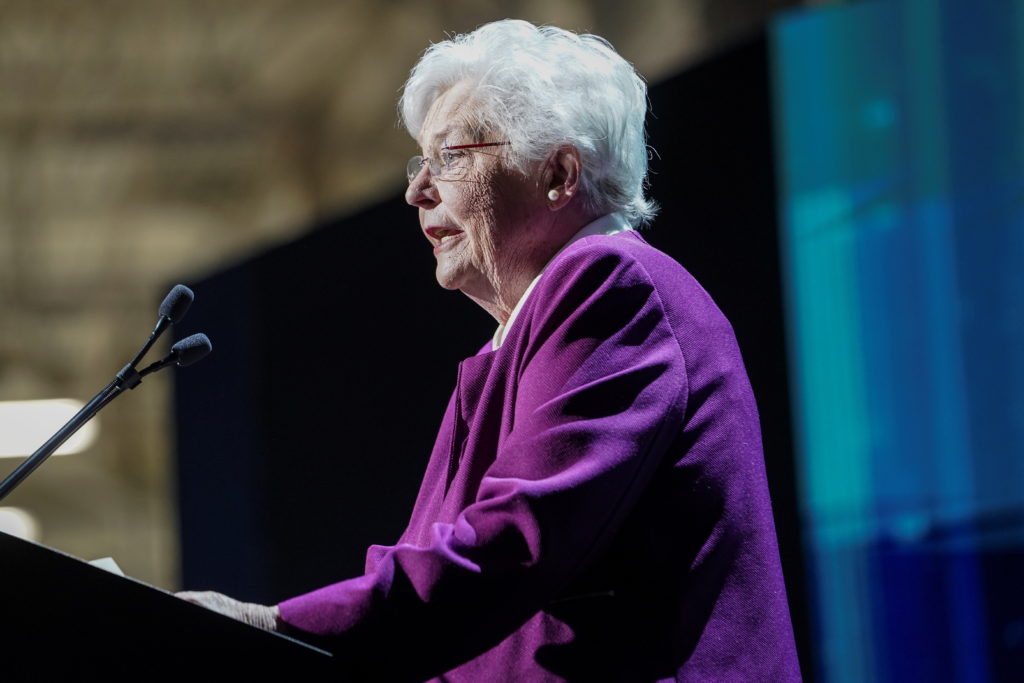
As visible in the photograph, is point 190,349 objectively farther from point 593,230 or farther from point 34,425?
point 34,425

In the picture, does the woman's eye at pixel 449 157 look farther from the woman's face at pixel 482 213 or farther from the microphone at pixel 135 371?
the microphone at pixel 135 371

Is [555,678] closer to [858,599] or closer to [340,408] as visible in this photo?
[858,599]

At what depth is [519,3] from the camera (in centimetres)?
400

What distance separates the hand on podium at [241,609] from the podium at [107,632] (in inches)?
1.1

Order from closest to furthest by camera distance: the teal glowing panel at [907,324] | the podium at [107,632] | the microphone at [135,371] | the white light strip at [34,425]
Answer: the podium at [107,632], the microphone at [135,371], the teal glowing panel at [907,324], the white light strip at [34,425]

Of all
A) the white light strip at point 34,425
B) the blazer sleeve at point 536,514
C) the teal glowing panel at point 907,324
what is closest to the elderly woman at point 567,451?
the blazer sleeve at point 536,514

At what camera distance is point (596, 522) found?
1.16m

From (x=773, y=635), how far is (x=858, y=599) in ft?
6.22

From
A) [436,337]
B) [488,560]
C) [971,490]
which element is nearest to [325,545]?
[436,337]

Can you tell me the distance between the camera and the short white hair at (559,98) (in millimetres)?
1499

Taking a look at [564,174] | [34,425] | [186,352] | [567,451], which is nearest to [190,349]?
[186,352]

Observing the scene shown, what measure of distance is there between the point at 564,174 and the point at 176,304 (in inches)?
21.6

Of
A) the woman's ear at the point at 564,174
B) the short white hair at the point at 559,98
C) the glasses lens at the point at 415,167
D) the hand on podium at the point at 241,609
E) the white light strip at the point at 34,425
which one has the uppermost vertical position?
the short white hair at the point at 559,98

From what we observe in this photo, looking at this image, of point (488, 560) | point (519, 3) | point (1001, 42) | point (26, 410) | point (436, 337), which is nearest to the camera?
point (488, 560)
